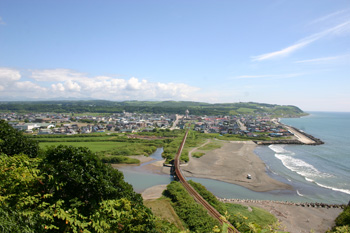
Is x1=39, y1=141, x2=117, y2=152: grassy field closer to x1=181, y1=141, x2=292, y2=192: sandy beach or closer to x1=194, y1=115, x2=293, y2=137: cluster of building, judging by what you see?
x1=181, y1=141, x2=292, y2=192: sandy beach

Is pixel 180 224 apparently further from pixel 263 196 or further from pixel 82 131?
pixel 82 131

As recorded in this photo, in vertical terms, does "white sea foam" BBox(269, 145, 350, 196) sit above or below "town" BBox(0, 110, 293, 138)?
below

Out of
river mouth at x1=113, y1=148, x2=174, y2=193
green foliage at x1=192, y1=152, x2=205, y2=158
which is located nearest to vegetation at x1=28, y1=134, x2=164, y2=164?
river mouth at x1=113, y1=148, x2=174, y2=193

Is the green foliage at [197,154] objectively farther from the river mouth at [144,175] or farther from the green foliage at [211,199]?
the green foliage at [211,199]

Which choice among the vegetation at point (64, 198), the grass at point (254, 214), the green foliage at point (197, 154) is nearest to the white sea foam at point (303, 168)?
the grass at point (254, 214)

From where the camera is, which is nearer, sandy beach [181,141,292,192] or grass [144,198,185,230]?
grass [144,198,185,230]

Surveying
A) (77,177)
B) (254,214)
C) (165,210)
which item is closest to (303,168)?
(254,214)

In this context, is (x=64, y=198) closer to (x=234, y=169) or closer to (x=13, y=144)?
(x=13, y=144)
